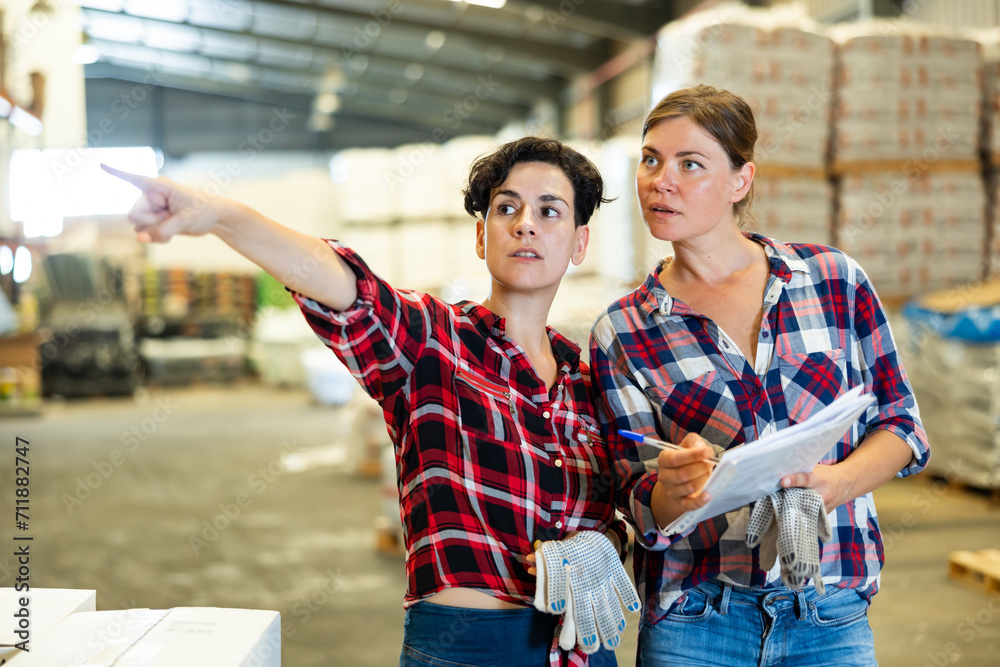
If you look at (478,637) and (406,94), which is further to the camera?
(406,94)

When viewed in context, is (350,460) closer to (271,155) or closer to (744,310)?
(744,310)

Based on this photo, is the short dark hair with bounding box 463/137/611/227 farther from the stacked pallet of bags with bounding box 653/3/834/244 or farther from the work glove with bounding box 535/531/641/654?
the stacked pallet of bags with bounding box 653/3/834/244

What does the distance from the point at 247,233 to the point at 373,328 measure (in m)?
0.28

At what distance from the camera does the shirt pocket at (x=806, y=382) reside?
1677 mm

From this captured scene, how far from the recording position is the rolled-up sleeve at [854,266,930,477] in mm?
1722

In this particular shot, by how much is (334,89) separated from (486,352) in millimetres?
20002

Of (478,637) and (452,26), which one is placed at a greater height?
(452,26)

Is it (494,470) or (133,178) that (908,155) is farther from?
(133,178)

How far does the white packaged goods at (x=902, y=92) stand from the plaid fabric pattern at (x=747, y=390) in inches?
175

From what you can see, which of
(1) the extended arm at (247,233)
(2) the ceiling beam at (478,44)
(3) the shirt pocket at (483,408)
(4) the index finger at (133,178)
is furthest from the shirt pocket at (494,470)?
(2) the ceiling beam at (478,44)

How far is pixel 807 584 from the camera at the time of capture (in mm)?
1657

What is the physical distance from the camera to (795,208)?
5621 mm
